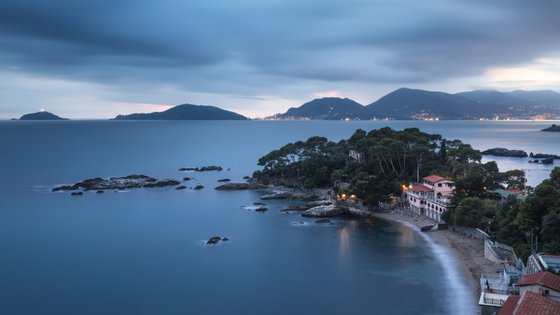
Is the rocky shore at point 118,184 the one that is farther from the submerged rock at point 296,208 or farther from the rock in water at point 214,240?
the rock in water at point 214,240

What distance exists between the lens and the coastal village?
17125mm

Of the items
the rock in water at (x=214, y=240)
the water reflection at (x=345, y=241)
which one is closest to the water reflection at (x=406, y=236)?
the water reflection at (x=345, y=241)

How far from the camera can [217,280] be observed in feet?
89.0

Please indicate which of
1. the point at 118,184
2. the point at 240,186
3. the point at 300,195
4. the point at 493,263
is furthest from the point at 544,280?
the point at 118,184

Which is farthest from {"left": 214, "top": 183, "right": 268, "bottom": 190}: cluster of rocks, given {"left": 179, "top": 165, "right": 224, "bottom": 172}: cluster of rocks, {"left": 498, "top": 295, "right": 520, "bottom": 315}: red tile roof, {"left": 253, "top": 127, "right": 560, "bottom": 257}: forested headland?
{"left": 498, "top": 295, "right": 520, "bottom": 315}: red tile roof

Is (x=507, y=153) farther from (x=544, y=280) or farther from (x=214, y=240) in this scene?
(x=544, y=280)

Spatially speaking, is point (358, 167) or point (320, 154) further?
point (320, 154)

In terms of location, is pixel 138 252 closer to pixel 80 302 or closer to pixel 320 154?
pixel 80 302

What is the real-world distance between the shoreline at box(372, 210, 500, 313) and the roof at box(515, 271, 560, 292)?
4132 millimetres

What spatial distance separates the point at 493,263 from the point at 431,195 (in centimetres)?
1467

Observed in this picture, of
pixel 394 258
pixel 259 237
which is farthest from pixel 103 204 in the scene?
pixel 394 258

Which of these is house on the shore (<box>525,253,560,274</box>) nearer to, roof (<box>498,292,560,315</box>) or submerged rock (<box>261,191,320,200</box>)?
roof (<box>498,292,560,315</box>)

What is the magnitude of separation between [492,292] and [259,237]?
64.2 feet

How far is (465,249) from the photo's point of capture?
30844 mm
